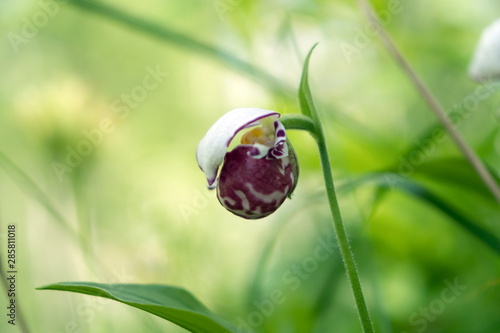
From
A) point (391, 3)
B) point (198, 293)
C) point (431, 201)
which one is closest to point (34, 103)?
point (198, 293)

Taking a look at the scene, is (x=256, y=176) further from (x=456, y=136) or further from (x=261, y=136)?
(x=456, y=136)

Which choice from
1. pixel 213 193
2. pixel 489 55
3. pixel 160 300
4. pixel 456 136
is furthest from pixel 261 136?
pixel 213 193

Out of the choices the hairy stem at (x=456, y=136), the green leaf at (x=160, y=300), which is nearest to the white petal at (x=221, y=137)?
the green leaf at (x=160, y=300)

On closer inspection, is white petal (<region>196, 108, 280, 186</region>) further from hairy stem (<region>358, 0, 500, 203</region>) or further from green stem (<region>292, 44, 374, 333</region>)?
hairy stem (<region>358, 0, 500, 203</region>)

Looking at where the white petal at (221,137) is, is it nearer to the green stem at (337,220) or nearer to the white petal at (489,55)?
the green stem at (337,220)

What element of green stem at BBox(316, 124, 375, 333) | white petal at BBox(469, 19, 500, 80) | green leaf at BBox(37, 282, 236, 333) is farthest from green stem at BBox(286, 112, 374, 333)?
white petal at BBox(469, 19, 500, 80)

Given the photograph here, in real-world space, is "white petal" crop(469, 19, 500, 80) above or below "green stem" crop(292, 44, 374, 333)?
above
